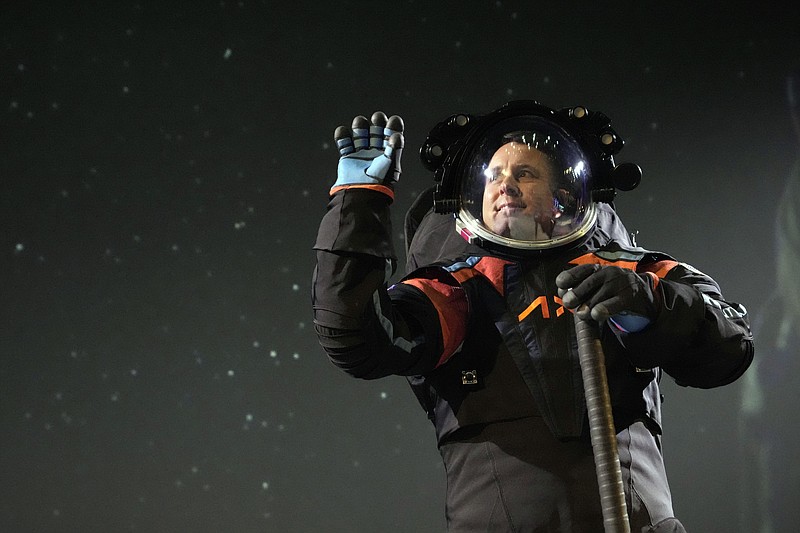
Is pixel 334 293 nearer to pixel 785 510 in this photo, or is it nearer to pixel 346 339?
pixel 346 339

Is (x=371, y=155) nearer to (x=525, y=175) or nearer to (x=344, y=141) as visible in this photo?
(x=344, y=141)

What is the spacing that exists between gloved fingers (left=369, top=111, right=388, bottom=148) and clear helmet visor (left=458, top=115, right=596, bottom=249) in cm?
19

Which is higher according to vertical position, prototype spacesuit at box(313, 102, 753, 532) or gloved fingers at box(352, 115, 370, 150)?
gloved fingers at box(352, 115, 370, 150)

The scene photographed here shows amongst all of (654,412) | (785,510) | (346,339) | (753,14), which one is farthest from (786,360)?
(346,339)

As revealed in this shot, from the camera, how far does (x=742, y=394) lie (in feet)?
6.33

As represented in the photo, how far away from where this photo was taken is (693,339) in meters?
1.03

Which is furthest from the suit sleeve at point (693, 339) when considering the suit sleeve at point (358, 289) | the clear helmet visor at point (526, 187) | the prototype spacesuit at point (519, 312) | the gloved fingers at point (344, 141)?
the gloved fingers at point (344, 141)

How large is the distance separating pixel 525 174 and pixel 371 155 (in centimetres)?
24

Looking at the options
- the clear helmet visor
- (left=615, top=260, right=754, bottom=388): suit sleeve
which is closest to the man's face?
the clear helmet visor

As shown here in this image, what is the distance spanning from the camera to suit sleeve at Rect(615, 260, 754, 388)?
1005mm

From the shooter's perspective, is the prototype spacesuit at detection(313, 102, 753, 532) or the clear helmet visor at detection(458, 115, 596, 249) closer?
the prototype spacesuit at detection(313, 102, 753, 532)

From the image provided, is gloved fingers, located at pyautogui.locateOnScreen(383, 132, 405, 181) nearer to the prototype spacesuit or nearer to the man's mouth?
the prototype spacesuit

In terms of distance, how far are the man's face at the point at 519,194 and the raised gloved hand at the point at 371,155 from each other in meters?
0.19

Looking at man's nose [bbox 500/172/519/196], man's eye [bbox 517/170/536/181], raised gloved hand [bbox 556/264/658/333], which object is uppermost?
man's eye [bbox 517/170/536/181]
